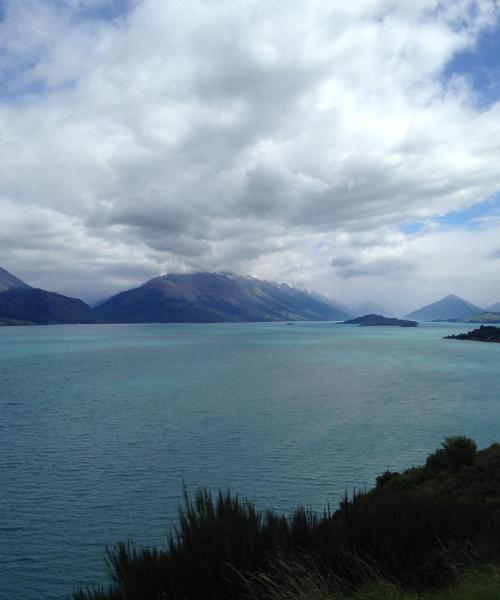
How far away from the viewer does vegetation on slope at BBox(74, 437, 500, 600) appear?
9922 mm

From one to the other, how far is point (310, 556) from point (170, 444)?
31.3 metres

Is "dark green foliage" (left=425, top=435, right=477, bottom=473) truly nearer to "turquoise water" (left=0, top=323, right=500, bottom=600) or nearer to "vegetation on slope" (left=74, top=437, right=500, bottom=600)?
"turquoise water" (left=0, top=323, right=500, bottom=600)

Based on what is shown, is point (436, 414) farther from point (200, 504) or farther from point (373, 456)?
point (200, 504)

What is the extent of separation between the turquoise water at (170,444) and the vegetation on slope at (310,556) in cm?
1151

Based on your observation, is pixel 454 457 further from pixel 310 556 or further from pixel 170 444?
pixel 170 444

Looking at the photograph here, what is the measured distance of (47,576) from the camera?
66.6ft

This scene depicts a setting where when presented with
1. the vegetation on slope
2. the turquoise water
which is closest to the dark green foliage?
the turquoise water

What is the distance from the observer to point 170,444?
40.2 meters

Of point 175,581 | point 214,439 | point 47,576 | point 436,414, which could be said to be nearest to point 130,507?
point 47,576

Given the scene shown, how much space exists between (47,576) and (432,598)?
18187 millimetres

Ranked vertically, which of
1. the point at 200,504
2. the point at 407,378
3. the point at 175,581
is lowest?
the point at 407,378

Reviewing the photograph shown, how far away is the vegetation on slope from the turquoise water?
37.8 ft

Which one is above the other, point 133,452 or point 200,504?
point 200,504

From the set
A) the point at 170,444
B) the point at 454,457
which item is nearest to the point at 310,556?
the point at 454,457
